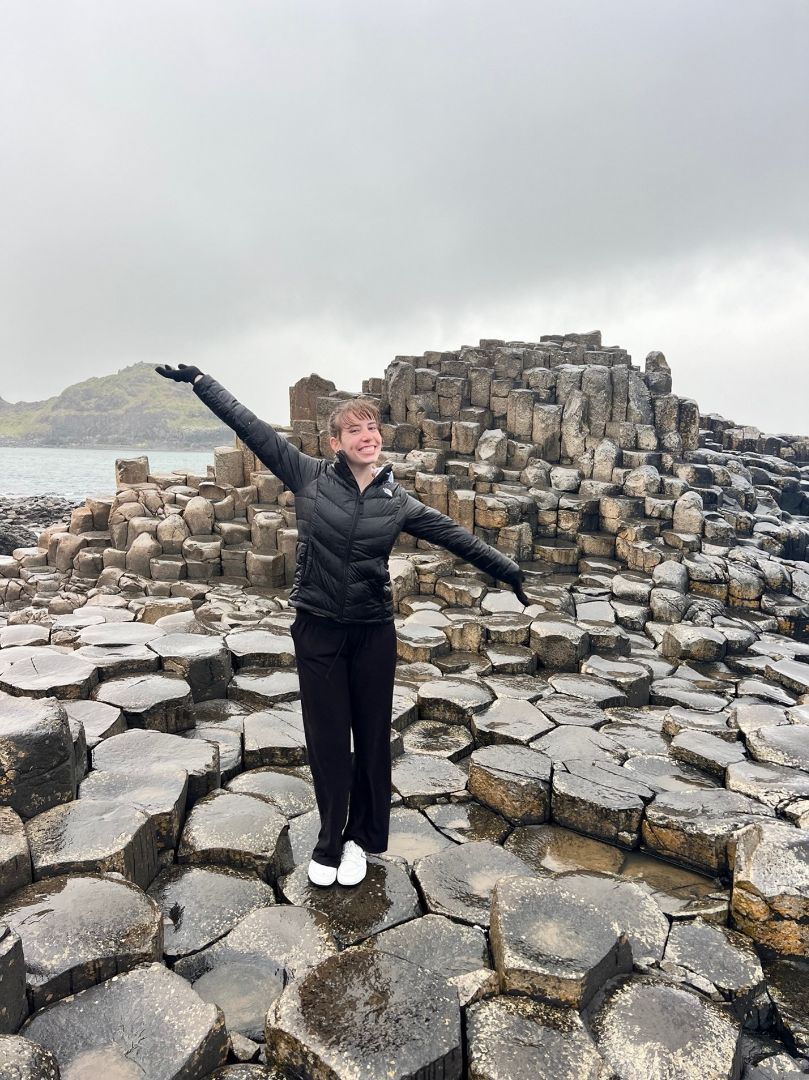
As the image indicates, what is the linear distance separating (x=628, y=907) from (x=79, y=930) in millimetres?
2703

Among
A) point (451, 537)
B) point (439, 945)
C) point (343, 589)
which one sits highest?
point (451, 537)

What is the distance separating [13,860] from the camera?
3090 millimetres

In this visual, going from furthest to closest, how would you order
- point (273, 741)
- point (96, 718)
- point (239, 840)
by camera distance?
point (273, 741)
point (96, 718)
point (239, 840)

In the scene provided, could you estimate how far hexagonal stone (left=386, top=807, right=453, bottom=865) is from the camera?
4191 mm

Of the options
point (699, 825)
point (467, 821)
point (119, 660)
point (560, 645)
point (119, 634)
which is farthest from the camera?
point (560, 645)

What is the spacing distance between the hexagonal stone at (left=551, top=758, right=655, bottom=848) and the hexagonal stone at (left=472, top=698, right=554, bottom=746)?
2.23ft

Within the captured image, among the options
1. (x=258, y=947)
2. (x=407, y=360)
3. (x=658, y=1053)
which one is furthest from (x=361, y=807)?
(x=407, y=360)

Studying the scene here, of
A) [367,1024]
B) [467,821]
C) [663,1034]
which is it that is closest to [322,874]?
[367,1024]

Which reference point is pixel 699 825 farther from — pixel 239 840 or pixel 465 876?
pixel 239 840

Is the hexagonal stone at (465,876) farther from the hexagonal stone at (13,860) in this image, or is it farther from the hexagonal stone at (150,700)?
the hexagonal stone at (150,700)

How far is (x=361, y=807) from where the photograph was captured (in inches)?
147

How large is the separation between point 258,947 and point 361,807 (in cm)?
85

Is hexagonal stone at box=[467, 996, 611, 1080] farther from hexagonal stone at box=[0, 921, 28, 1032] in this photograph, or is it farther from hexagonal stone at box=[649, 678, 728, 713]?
hexagonal stone at box=[649, 678, 728, 713]

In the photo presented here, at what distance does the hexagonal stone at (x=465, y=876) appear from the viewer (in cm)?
356
